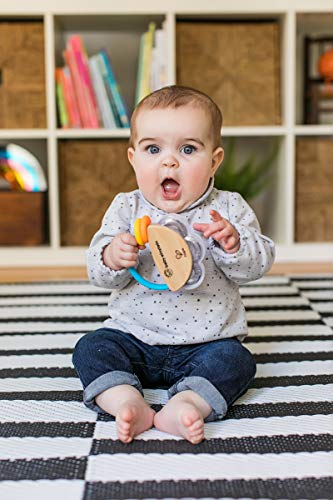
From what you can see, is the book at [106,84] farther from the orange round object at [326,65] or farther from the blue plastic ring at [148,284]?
the blue plastic ring at [148,284]

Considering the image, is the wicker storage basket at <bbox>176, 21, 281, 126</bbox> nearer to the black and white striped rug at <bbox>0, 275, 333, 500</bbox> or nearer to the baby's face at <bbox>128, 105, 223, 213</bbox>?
the black and white striped rug at <bbox>0, 275, 333, 500</bbox>

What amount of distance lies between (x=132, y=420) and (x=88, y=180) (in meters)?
1.37

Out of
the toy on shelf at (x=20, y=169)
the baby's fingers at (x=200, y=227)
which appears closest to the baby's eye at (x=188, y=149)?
the baby's fingers at (x=200, y=227)

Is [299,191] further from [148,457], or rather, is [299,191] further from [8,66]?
[148,457]

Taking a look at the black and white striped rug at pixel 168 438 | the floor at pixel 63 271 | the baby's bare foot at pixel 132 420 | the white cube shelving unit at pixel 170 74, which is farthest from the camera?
the white cube shelving unit at pixel 170 74

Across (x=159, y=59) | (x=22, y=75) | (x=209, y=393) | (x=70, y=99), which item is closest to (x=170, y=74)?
(x=159, y=59)

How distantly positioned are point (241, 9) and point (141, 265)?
4.22 feet

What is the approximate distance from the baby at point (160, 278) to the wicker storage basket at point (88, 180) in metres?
1.09

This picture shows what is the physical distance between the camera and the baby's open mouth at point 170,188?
3.03ft

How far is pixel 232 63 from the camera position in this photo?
204 centimetres

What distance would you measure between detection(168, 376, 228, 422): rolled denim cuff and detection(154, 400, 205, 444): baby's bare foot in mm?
31

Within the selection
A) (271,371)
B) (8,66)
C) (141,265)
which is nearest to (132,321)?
(141,265)

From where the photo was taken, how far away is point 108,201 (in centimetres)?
207

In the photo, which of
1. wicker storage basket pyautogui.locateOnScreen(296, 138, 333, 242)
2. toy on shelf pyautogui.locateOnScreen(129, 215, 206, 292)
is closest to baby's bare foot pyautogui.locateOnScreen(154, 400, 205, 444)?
toy on shelf pyautogui.locateOnScreen(129, 215, 206, 292)
